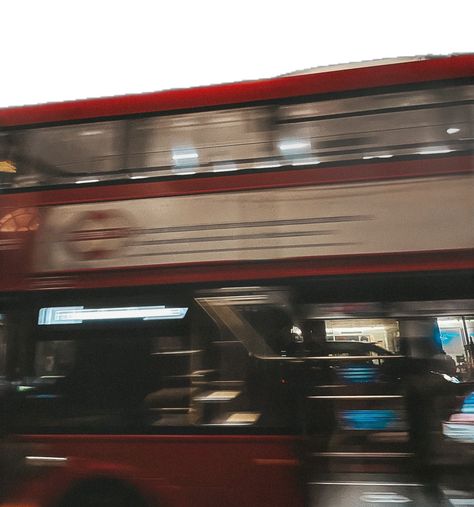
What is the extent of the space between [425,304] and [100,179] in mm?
2700

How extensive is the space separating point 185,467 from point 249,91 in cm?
290

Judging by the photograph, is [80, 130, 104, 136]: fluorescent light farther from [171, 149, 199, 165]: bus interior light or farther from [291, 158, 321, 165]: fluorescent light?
[291, 158, 321, 165]: fluorescent light

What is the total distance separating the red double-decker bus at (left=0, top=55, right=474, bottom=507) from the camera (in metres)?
3.29

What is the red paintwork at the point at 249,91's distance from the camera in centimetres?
352

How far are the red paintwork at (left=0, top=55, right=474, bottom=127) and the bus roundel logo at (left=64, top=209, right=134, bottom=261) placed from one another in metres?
0.89

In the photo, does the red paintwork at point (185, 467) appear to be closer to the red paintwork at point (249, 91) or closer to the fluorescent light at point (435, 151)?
the fluorescent light at point (435, 151)

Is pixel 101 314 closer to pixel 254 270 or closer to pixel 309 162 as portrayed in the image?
pixel 254 270

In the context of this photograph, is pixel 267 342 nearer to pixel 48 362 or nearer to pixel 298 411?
pixel 298 411

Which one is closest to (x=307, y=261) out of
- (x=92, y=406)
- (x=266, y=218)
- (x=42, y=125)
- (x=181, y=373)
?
(x=266, y=218)

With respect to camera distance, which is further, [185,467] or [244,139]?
[244,139]

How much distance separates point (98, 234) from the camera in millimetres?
3705

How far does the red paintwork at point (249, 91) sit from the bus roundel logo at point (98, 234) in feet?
Answer: 2.91

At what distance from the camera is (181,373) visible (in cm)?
341

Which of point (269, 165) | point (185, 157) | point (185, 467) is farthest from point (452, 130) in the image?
point (185, 467)
